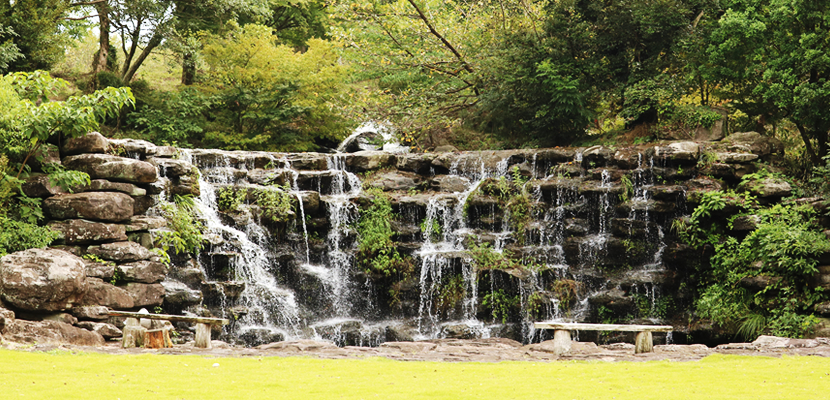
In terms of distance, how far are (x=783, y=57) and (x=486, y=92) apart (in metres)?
9.14

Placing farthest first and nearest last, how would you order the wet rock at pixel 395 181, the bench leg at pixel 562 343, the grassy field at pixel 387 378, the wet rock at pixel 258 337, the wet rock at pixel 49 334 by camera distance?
the wet rock at pixel 395 181
the wet rock at pixel 258 337
the bench leg at pixel 562 343
the wet rock at pixel 49 334
the grassy field at pixel 387 378

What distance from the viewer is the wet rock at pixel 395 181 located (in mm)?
19719

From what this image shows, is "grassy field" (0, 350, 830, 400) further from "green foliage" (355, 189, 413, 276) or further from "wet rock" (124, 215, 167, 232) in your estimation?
"green foliage" (355, 189, 413, 276)

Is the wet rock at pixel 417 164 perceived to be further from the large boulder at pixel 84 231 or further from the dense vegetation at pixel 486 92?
the large boulder at pixel 84 231

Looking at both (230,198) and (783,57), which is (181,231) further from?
(783,57)

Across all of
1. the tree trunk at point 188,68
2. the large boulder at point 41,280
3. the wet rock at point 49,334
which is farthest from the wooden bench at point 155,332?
the tree trunk at point 188,68

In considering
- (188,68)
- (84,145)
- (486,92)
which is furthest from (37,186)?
(188,68)

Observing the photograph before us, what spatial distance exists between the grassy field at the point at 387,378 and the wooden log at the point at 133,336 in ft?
4.36

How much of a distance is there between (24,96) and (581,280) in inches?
531

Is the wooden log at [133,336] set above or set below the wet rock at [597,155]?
below

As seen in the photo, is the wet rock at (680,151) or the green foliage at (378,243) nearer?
the green foliage at (378,243)

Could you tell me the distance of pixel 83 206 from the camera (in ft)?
45.1

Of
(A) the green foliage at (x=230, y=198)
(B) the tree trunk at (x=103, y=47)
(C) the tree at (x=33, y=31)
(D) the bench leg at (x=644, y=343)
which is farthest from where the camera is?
(B) the tree trunk at (x=103, y=47)

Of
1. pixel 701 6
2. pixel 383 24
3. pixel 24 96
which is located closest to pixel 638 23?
pixel 701 6
